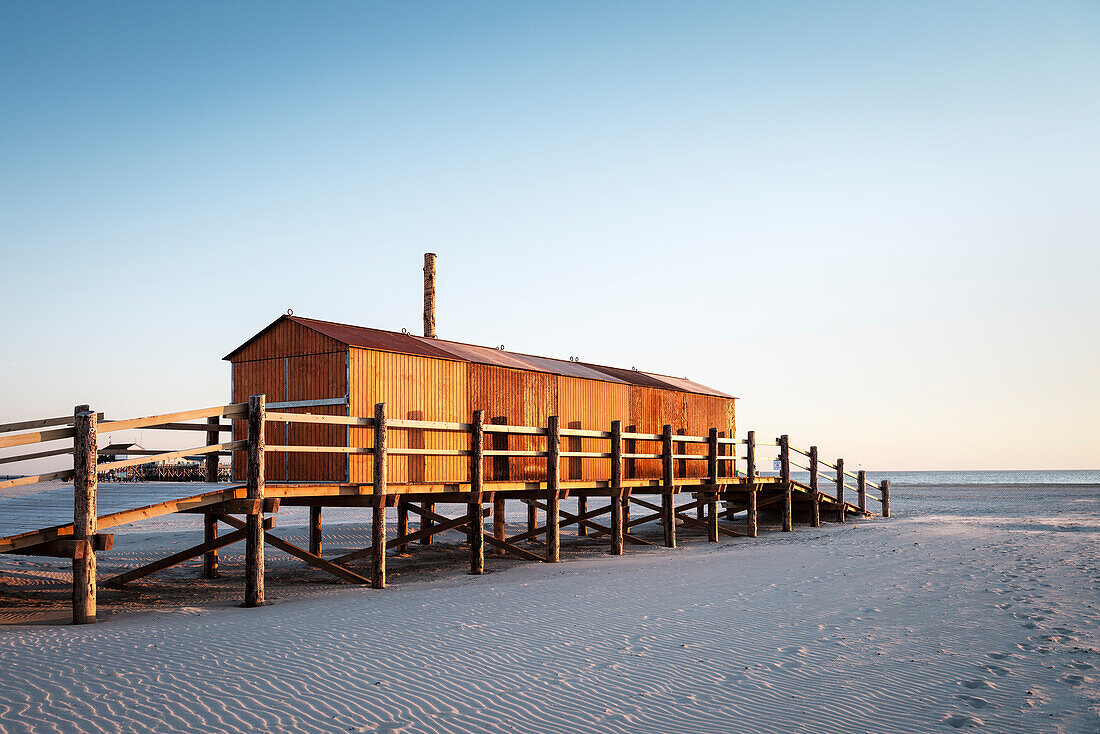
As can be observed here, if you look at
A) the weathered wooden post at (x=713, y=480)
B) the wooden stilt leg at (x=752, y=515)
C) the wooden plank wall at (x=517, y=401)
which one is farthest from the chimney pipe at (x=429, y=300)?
the wooden stilt leg at (x=752, y=515)

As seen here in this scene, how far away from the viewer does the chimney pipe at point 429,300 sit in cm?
2227

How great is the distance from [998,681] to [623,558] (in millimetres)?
11089

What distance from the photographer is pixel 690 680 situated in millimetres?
7590

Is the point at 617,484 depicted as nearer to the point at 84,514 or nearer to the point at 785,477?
the point at 785,477

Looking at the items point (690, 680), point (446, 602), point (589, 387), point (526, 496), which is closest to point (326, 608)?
point (446, 602)

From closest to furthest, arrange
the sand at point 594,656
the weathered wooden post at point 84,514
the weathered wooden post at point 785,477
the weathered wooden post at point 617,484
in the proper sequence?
the sand at point 594,656, the weathered wooden post at point 84,514, the weathered wooden post at point 617,484, the weathered wooden post at point 785,477

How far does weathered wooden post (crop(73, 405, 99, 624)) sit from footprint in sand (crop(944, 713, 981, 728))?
994 cm

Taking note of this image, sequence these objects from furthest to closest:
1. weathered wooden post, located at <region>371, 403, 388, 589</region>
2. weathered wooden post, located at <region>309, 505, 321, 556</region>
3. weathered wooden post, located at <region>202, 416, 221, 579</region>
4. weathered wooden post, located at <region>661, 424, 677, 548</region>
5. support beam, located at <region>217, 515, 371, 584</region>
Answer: weathered wooden post, located at <region>661, 424, 677, 548</region> < weathered wooden post, located at <region>309, 505, 321, 556</region> < weathered wooden post, located at <region>202, 416, 221, 579</region> < weathered wooden post, located at <region>371, 403, 388, 589</region> < support beam, located at <region>217, 515, 371, 584</region>

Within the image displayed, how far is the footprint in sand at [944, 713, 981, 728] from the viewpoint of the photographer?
6359 millimetres

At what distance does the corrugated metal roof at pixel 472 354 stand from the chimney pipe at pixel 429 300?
2.19 meters

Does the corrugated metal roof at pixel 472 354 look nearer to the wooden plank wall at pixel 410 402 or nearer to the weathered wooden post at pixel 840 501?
the wooden plank wall at pixel 410 402

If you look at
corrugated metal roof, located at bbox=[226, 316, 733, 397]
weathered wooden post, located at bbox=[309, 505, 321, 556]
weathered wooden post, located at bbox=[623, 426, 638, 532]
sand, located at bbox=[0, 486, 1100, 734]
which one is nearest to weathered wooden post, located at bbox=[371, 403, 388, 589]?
sand, located at bbox=[0, 486, 1100, 734]

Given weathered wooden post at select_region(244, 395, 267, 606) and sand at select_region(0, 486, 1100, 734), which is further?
weathered wooden post at select_region(244, 395, 267, 606)

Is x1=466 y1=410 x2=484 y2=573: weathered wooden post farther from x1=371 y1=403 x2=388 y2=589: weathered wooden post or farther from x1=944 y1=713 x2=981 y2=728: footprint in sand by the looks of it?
x1=944 y1=713 x2=981 y2=728: footprint in sand
